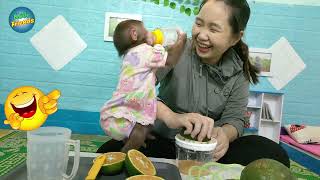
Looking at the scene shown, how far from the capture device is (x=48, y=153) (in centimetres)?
74

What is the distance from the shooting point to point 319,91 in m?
3.28

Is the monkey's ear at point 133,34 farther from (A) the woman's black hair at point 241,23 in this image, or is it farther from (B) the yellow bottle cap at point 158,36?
(A) the woman's black hair at point 241,23

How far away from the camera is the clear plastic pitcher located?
730 millimetres

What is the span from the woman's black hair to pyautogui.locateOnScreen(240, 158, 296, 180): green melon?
32.6 inches

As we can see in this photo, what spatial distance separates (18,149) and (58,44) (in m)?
1.19

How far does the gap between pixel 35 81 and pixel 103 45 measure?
0.69 meters

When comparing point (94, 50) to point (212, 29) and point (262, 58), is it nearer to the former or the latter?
point (262, 58)

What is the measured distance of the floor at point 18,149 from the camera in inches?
Result: 76.6

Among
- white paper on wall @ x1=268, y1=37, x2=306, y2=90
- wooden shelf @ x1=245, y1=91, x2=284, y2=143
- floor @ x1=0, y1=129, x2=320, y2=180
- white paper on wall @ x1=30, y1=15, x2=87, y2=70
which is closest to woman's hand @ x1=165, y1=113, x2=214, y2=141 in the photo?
floor @ x1=0, y1=129, x2=320, y2=180

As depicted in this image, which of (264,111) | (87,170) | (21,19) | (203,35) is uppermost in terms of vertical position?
(203,35)

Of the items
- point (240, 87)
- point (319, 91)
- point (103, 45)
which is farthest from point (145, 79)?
point (319, 91)

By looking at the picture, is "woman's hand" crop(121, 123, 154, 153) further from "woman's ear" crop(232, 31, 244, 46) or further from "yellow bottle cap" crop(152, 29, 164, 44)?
"woman's ear" crop(232, 31, 244, 46)

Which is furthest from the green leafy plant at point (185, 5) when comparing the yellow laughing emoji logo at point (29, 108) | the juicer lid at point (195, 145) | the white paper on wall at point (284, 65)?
the yellow laughing emoji logo at point (29, 108)

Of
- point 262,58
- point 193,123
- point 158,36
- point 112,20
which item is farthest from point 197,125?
point 262,58
